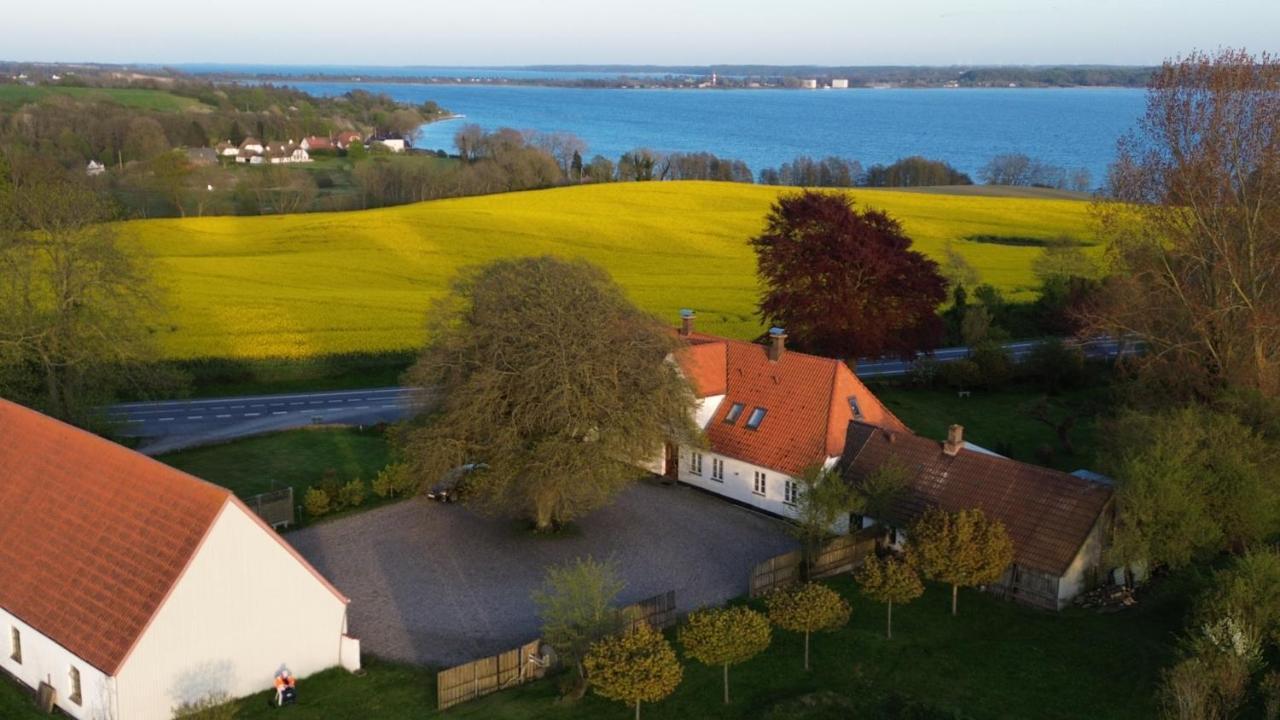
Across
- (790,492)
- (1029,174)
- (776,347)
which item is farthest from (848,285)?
(1029,174)

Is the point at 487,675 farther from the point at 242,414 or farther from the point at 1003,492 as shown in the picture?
the point at 242,414

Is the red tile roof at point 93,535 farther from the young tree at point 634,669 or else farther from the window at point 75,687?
the young tree at point 634,669

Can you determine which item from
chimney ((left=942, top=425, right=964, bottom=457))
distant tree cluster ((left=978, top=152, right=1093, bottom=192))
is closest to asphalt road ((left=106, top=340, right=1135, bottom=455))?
chimney ((left=942, top=425, right=964, bottom=457))

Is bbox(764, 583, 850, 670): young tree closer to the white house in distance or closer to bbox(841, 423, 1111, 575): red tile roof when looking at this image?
bbox(841, 423, 1111, 575): red tile roof

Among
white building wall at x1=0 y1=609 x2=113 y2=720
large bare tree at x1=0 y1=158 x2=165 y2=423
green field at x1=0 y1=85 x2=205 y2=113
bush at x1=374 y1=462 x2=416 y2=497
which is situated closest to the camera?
white building wall at x1=0 y1=609 x2=113 y2=720

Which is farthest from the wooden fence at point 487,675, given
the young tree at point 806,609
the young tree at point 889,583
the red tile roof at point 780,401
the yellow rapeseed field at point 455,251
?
the yellow rapeseed field at point 455,251

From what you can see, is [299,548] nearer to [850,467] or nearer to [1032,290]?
[850,467]
